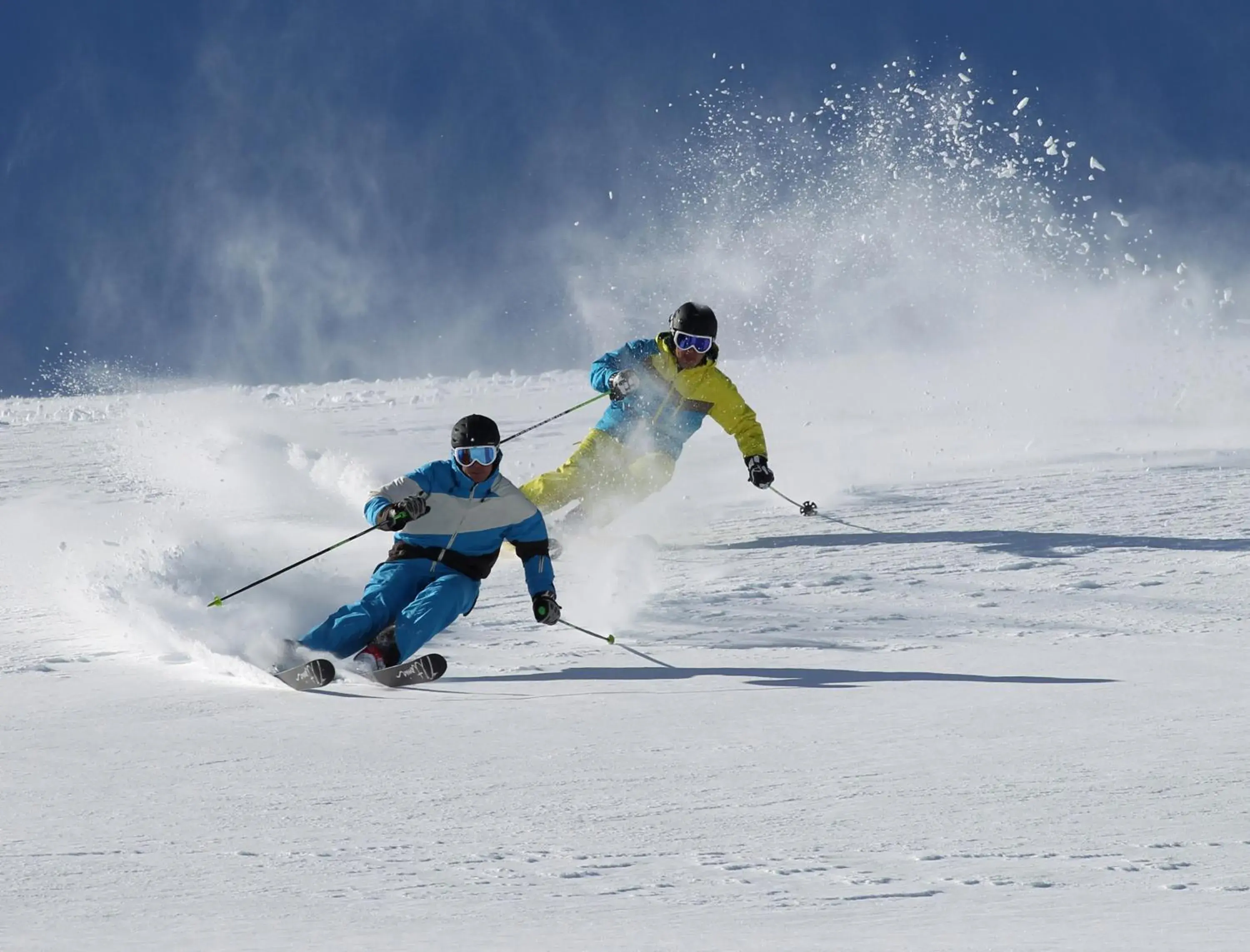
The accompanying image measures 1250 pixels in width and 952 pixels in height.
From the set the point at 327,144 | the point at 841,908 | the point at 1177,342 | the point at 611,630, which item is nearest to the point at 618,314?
the point at 327,144

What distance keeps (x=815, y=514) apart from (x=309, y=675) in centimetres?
389

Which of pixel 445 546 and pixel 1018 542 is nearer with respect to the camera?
pixel 445 546

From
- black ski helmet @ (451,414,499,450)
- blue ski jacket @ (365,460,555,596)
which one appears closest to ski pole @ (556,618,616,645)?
blue ski jacket @ (365,460,555,596)

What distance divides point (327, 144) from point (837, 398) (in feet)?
132

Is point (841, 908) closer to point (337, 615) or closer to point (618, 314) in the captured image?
point (337, 615)

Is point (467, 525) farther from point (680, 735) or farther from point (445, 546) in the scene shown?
point (680, 735)

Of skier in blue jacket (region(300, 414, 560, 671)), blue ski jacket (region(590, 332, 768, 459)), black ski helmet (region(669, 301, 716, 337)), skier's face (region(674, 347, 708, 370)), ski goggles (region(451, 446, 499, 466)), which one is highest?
black ski helmet (region(669, 301, 716, 337))

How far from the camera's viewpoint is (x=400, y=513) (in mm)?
5297

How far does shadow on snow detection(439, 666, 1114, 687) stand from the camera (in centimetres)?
489

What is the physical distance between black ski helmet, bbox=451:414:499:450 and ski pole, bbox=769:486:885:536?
2.45 metres

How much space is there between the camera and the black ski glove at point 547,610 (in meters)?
5.33

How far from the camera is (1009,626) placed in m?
5.75

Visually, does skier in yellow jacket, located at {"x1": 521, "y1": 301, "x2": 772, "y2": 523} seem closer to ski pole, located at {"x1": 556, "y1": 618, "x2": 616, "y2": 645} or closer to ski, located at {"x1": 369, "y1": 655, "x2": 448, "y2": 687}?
ski pole, located at {"x1": 556, "y1": 618, "x2": 616, "y2": 645}

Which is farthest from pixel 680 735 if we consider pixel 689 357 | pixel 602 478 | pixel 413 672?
pixel 689 357
